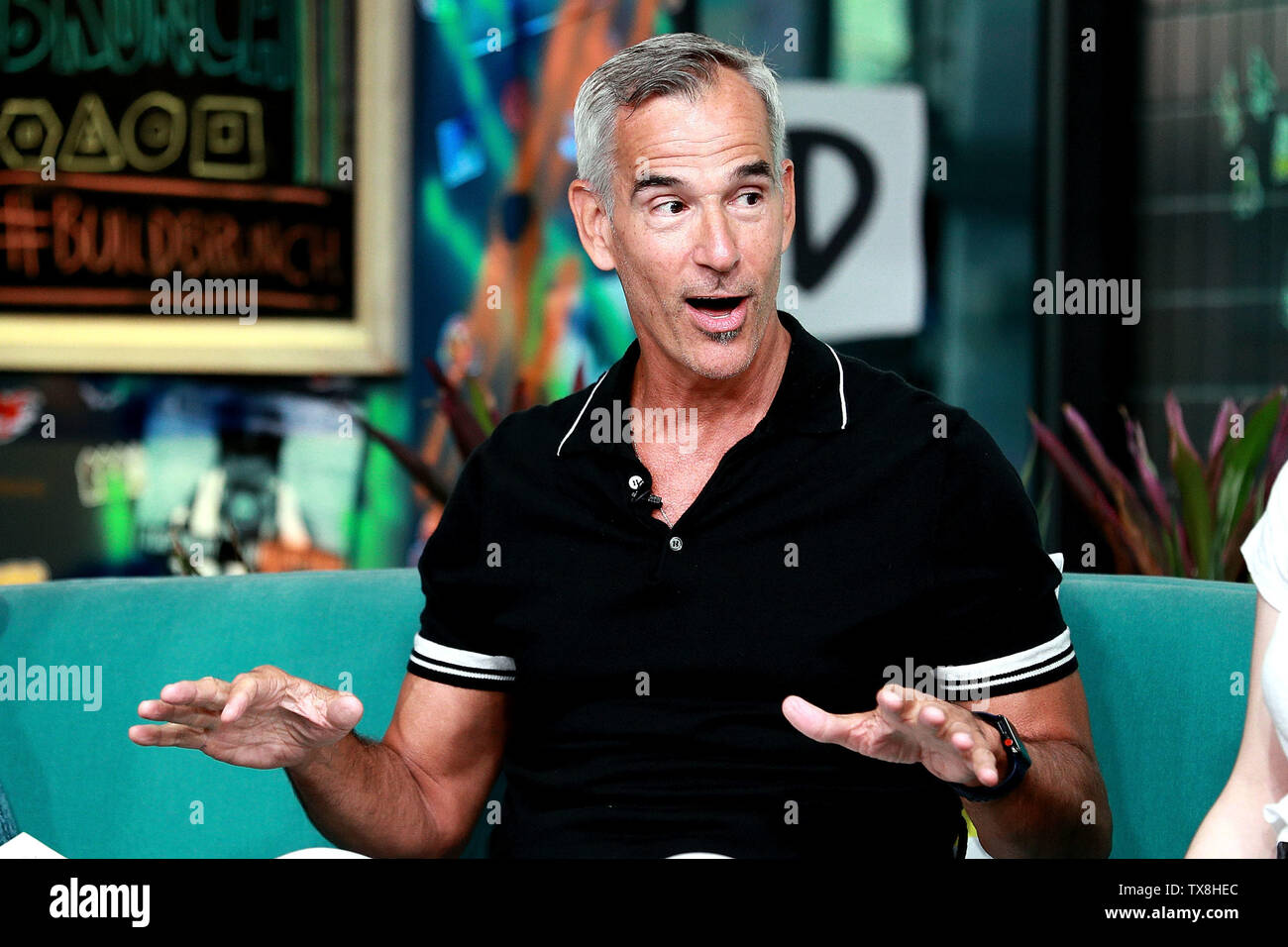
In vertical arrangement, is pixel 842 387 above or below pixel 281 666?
above

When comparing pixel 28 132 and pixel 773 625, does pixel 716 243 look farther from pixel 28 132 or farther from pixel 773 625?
pixel 28 132

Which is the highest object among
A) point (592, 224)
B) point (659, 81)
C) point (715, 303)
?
point (659, 81)

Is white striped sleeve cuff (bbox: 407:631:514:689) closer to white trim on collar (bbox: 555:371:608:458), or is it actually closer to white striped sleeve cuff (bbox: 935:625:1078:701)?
white trim on collar (bbox: 555:371:608:458)

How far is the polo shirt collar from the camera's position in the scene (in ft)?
4.79

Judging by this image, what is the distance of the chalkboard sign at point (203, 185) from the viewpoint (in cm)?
312

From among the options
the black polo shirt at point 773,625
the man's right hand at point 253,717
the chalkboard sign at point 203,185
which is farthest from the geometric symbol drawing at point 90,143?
the man's right hand at point 253,717

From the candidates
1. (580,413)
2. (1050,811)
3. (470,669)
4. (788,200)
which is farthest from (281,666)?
(1050,811)

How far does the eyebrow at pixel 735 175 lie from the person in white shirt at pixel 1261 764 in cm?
62

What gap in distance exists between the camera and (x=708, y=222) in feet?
4.74

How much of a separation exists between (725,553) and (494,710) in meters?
0.36

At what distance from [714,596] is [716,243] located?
1.22ft

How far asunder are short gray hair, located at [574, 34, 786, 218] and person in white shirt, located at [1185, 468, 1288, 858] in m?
0.64

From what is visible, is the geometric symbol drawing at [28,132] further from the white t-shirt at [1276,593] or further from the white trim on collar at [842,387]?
the white t-shirt at [1276,593]
